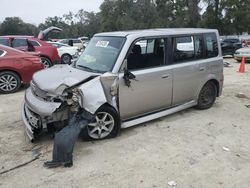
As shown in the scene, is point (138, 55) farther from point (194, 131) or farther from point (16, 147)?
point (16, 147)

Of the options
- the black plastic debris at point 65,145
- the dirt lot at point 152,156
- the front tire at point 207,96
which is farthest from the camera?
the front tire at point 207,96

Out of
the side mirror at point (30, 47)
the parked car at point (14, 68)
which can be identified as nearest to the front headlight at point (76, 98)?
the parked car at point (14, 68)

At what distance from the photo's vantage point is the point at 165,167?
4.26 meters

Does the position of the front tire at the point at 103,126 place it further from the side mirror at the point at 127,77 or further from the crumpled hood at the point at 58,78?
the crumpled hood at the point at 58,78

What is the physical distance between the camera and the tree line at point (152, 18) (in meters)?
46.5

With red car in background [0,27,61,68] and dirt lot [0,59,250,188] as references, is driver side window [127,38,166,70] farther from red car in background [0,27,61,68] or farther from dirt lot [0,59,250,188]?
red car in background [0,27,61,68]

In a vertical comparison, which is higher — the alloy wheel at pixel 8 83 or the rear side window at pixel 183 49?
the rear side window at pixel 183 49

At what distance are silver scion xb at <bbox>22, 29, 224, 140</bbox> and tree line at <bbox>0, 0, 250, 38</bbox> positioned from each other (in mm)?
41972

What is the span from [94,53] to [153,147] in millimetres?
2096

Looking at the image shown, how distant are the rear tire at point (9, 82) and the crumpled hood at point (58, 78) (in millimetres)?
3578

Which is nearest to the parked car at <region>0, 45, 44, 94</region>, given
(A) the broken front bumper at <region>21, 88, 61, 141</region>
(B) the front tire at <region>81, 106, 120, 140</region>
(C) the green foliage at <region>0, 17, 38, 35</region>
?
(A) the broken front bumper at <region>21, 88, 61, 141</region>

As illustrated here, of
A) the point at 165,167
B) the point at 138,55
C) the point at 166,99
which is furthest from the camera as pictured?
the point at 166,99

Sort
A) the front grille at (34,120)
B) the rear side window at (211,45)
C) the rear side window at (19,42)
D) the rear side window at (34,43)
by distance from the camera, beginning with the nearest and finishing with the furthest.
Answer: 1. the front grille at (34,120)
2. the rear side window at (211,45)
3. the rear side window at (19,42)
4. the rear side window at (34,43)

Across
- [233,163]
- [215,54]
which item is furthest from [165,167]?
[215,54]
